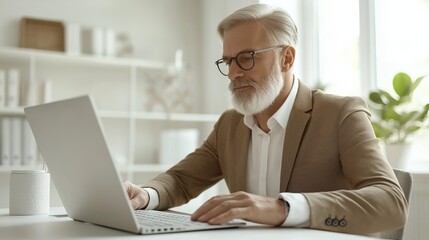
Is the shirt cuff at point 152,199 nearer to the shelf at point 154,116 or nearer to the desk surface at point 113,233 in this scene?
the desk surface at point 113,233

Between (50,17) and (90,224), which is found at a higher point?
(50,17)

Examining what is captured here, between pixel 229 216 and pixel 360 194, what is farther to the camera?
pixel 360 194

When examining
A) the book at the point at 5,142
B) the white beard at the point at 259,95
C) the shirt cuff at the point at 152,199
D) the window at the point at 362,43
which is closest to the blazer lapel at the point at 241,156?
the white beard at the point at 259,95

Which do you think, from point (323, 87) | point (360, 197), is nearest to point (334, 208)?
point (360, 197)

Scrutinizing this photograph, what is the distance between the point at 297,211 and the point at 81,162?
484 millimetres

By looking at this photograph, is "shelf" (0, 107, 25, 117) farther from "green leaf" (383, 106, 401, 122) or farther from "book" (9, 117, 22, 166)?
"green leaf" (383, 106, 401, 122)

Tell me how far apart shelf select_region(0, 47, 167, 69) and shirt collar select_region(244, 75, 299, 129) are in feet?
6.10

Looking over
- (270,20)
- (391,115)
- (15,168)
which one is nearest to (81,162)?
(270,20)

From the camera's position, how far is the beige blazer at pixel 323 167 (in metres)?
1.30

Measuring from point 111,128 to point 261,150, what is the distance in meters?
2.11

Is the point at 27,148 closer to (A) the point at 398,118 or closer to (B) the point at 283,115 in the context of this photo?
(B) the point at 283,115

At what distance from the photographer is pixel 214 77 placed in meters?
4.05

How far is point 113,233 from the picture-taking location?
111 centimetres

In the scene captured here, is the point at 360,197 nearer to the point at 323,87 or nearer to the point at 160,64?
the point at 323,87
